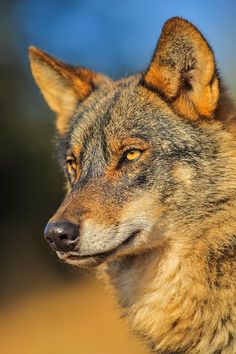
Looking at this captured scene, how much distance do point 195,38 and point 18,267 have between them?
12.2 metres

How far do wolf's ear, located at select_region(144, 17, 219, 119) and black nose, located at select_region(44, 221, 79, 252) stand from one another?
4.60 feet

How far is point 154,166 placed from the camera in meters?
5.38

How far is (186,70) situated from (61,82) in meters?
1.90

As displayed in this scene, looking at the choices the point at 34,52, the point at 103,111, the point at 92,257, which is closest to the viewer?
the point at 92,257

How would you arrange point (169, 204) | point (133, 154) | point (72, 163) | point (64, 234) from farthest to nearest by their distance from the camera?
point (72, 163)
point (133, 154)
point (169, 204)
point (64, 234)

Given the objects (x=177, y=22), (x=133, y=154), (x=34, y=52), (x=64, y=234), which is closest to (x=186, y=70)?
(x=177, y=22)

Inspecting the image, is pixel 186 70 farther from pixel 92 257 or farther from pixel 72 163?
pixel 92 257

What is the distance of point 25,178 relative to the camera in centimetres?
1708

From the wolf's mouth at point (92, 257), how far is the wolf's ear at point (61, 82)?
2.08m

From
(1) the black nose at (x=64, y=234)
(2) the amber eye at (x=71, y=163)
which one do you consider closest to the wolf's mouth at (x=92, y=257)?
(1) the black nose at (x=64, y=234)

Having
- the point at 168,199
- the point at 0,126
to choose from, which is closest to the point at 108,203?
the point at 168,199

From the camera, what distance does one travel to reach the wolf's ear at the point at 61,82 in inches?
271

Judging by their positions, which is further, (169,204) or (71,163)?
(71,163)

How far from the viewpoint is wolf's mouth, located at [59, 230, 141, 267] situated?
5.12 m
